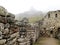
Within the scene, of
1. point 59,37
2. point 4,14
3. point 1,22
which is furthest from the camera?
point 59,37

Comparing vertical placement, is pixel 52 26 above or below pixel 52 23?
below

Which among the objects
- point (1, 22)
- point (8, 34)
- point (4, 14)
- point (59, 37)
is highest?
point (4, 14)

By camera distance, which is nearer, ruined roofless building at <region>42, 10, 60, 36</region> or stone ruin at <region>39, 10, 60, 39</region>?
stone ruin at <region>39, 10, 60, 39</region>

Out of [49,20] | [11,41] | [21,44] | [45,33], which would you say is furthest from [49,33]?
[11,41]

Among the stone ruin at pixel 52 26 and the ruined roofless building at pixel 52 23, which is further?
the ruined roofless building at pixel 52 23

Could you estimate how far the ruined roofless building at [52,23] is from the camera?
28.3 meters

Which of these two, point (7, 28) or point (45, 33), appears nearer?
point (7, 28)

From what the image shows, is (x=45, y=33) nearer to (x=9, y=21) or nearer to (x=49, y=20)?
(x=49, y=20)

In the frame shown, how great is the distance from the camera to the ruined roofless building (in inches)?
1113

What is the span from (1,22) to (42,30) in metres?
22.3

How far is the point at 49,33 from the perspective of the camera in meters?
28.2

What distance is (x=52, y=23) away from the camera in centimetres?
2906

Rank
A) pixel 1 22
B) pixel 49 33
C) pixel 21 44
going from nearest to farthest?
pixel 1 22 → pixel 21 44 → pixel 49 33

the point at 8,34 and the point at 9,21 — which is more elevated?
the point at 9,21
